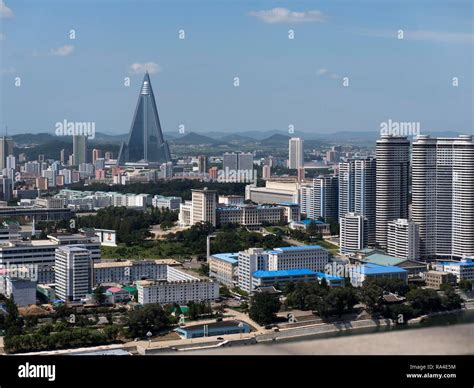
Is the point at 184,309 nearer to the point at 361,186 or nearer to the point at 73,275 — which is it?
the point at 73,275

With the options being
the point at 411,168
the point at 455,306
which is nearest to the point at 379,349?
the point at 455,306

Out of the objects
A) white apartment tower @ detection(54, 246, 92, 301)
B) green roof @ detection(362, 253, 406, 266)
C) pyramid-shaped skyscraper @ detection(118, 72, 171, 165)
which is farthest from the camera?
pyramid-shaped skyscraper @ detection(118, 72, 171, 165)

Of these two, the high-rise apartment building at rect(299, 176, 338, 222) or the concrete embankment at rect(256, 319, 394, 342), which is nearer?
the concrete embankment at rect(256, 319, 394, 342)

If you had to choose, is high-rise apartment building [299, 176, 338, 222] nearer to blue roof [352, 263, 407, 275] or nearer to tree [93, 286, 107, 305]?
blue roof [352, 263, 407, 275]

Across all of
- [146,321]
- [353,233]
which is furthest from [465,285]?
[146,321]

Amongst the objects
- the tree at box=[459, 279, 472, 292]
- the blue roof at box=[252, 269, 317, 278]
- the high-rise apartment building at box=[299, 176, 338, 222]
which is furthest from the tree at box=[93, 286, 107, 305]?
the high-rise apartment building at box=[299, 176, 338, 222]
